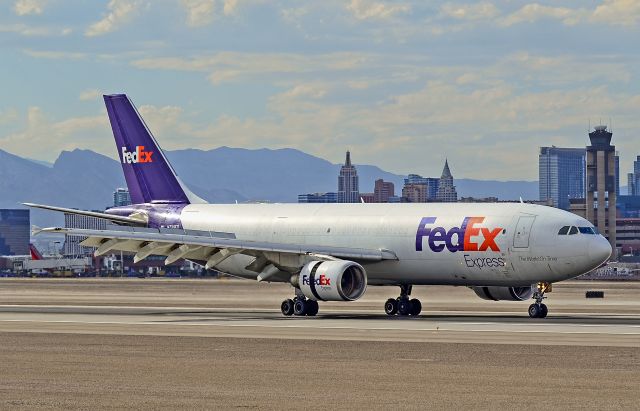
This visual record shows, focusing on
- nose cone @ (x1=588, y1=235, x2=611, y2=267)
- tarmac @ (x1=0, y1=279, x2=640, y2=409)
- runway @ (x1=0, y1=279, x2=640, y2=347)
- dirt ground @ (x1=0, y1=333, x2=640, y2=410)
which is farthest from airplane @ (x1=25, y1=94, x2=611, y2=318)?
dirt ground @ (x1=0, y1=333, x2=640, y2=410)

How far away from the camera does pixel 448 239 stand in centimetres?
5666

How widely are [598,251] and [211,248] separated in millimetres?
16721

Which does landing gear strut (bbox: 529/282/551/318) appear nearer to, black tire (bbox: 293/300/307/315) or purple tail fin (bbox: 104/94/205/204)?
Result: black tire (bbox: 293/300/307/315)

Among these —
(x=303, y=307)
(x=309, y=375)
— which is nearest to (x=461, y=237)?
(x=303, y=307)

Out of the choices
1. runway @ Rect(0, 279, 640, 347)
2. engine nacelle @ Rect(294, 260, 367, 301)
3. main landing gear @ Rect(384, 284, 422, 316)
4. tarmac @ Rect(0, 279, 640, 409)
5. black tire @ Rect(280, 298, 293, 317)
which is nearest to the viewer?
tarmac @ Rect(0, 279, 640, 409)

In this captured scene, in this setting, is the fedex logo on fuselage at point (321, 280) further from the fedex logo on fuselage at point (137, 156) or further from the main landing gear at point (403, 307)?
the fedex logo on fuselage at point (137, 156)

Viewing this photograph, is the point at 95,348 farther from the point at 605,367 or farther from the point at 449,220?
the point at 449,220

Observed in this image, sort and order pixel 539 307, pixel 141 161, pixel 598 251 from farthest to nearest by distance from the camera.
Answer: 1. pixel 141 161
2. pixel 539 307
3. pixel 598 251

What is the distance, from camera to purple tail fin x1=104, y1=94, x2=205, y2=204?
230ft

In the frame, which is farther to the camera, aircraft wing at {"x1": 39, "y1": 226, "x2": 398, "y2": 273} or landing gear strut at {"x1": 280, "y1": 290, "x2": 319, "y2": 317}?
aircraft wing at {"x1": 39, "y1": 226, "x2": 398, "y2": 273}

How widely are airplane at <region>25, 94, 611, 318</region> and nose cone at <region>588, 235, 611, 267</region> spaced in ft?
0.13


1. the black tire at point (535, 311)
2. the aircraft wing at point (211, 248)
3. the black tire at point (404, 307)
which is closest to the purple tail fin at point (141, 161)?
the aircraft wing at point (211, 248)

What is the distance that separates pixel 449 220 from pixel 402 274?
3392mm

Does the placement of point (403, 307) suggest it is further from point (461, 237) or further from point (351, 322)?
point (351, 322)
